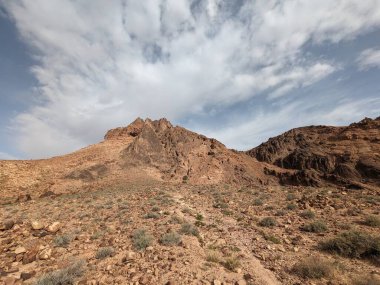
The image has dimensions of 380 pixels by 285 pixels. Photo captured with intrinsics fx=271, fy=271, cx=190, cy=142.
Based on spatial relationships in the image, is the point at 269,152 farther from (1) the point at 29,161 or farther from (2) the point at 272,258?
(2) the point at 272,258

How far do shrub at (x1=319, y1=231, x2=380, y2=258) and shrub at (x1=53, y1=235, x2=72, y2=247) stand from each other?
9.38m

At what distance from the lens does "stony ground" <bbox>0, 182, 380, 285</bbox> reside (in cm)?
729

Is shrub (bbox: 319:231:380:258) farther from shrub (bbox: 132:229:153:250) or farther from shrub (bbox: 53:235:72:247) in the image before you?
shrub (bbox: 53:235:72:247)

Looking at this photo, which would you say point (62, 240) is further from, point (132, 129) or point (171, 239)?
point (132, 129)

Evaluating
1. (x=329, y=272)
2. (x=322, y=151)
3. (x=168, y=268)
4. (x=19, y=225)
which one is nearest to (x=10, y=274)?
(x=168, y=268)

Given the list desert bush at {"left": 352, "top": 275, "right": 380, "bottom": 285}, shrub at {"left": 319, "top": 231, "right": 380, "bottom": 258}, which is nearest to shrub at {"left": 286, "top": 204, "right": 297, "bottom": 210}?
shrub at {"left": 319, "top": 231, "right": 380, "bottom": 258}

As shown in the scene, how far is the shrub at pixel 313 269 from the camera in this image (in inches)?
284

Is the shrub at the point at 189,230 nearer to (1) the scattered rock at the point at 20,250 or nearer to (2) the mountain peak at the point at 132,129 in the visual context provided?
(1) the scattered rock at the point at 20,250

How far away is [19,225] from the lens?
1312cm

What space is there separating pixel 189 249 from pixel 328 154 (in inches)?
1862

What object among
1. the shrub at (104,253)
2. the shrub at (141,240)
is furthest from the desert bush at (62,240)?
the shrub at (141,240)

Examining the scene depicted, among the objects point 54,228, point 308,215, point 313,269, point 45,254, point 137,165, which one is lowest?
point 313,269

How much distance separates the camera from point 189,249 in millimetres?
9211

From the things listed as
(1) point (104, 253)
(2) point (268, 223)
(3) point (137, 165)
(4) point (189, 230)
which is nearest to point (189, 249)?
(4) point (189, 230)
